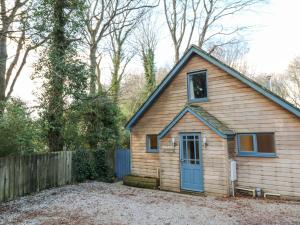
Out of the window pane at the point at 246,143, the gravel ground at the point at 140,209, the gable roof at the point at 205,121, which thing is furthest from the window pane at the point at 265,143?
the gravel ground at the point at 140,209

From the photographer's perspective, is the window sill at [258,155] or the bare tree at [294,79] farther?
the bare tree at [294,79]

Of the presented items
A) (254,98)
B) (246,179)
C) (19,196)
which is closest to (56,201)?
(19,196)

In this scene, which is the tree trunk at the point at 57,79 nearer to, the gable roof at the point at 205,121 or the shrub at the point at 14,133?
the shrub at the point at 14,133

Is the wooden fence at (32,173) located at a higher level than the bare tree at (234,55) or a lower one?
lower

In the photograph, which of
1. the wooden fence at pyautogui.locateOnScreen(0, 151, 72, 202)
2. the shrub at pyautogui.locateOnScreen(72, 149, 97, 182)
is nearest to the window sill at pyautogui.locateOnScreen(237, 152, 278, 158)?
the shrub at pyautogui.locateOnScreen(72, 149, 97, 182)

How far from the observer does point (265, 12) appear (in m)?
17.9

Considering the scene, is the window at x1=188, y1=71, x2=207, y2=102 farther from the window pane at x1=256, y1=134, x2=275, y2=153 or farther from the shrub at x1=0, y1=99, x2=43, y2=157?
the shrub at x1=0, y1=99, x2=43, y2=157

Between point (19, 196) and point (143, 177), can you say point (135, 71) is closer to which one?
point (143, 177)

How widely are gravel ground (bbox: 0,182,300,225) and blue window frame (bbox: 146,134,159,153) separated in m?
2.97

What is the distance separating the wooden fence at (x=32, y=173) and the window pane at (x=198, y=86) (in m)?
6.98

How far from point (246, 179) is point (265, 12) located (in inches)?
531

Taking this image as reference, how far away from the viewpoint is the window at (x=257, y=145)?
9.70 m

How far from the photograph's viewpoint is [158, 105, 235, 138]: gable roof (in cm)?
1012

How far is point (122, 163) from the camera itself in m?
15.4
